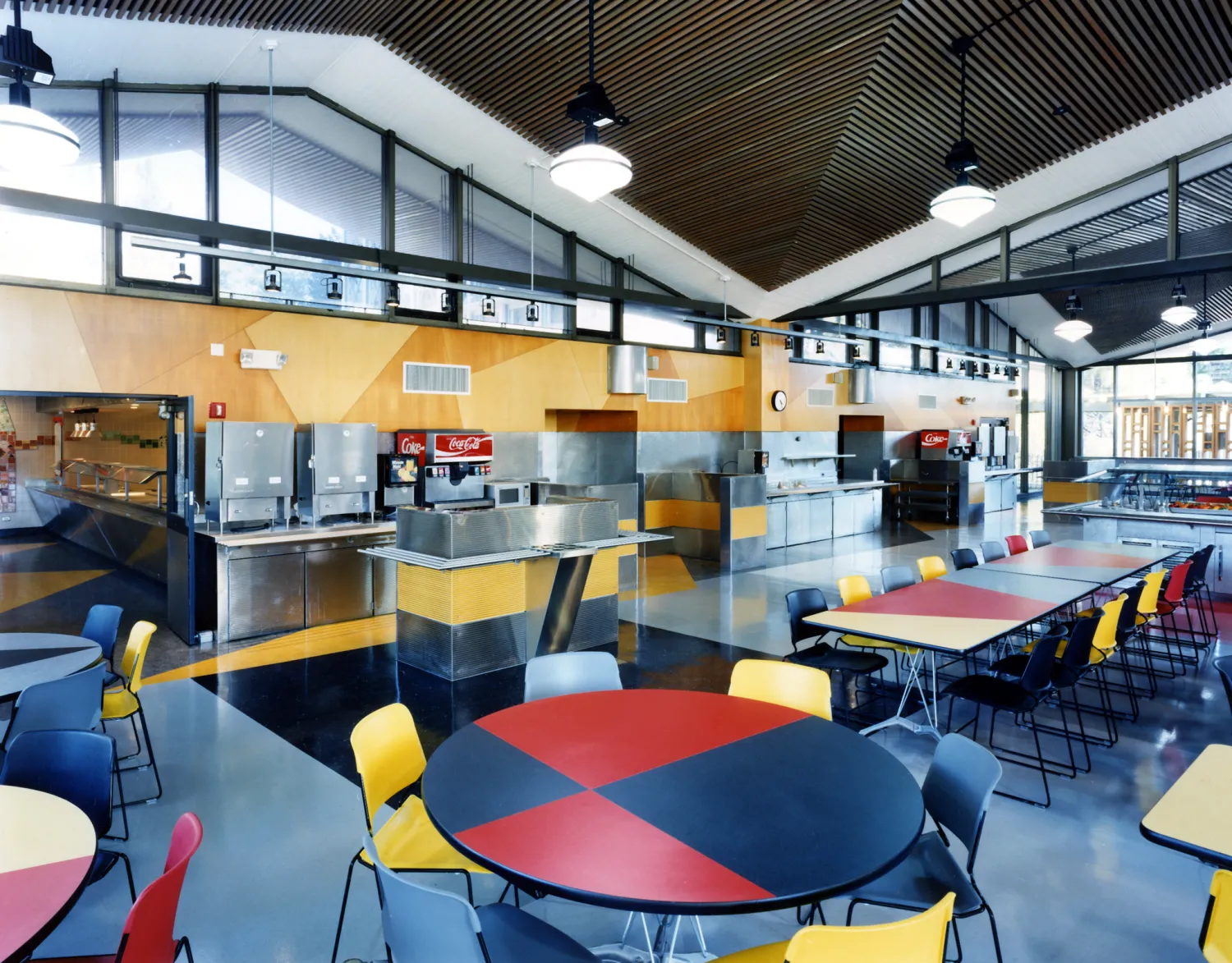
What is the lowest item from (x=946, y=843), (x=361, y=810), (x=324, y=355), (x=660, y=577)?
(x=361, y=810)

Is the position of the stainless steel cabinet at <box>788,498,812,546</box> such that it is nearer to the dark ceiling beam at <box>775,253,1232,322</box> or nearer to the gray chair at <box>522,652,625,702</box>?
the dark ceiling beam at <box>775,253,1232,322</box>

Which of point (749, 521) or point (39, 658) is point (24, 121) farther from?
point (749, 521)

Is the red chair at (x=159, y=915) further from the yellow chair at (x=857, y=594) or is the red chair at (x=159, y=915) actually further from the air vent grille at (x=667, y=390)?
the air vent grille at (x=667, y=390)

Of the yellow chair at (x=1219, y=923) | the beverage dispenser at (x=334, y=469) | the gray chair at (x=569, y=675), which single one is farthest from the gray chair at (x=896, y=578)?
the beverage dispenser at (x=334, y=469)

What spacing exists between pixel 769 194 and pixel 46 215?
6.96 meters

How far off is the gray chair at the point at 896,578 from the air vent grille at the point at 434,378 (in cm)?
545

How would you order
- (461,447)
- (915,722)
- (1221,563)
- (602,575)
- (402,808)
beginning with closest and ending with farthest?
(402,808)
(915,722)
(602,575)
(1221,563)
(461,447)

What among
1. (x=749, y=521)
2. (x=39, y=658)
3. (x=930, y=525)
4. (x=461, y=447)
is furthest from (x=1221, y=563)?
(x=39, y=658)

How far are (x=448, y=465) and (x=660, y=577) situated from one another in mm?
3078

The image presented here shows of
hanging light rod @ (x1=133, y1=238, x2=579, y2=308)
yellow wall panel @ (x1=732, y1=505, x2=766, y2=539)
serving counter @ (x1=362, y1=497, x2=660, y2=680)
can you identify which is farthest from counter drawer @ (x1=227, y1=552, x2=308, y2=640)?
yellow wall panel @ (x1=732, y1=505, x2=766, y2=539)

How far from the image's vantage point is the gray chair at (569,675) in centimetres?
329

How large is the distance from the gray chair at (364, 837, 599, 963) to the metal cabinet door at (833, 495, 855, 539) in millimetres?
11708

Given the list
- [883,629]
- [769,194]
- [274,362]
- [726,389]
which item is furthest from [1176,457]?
[274,362]

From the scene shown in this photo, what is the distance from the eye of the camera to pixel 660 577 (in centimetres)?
972
